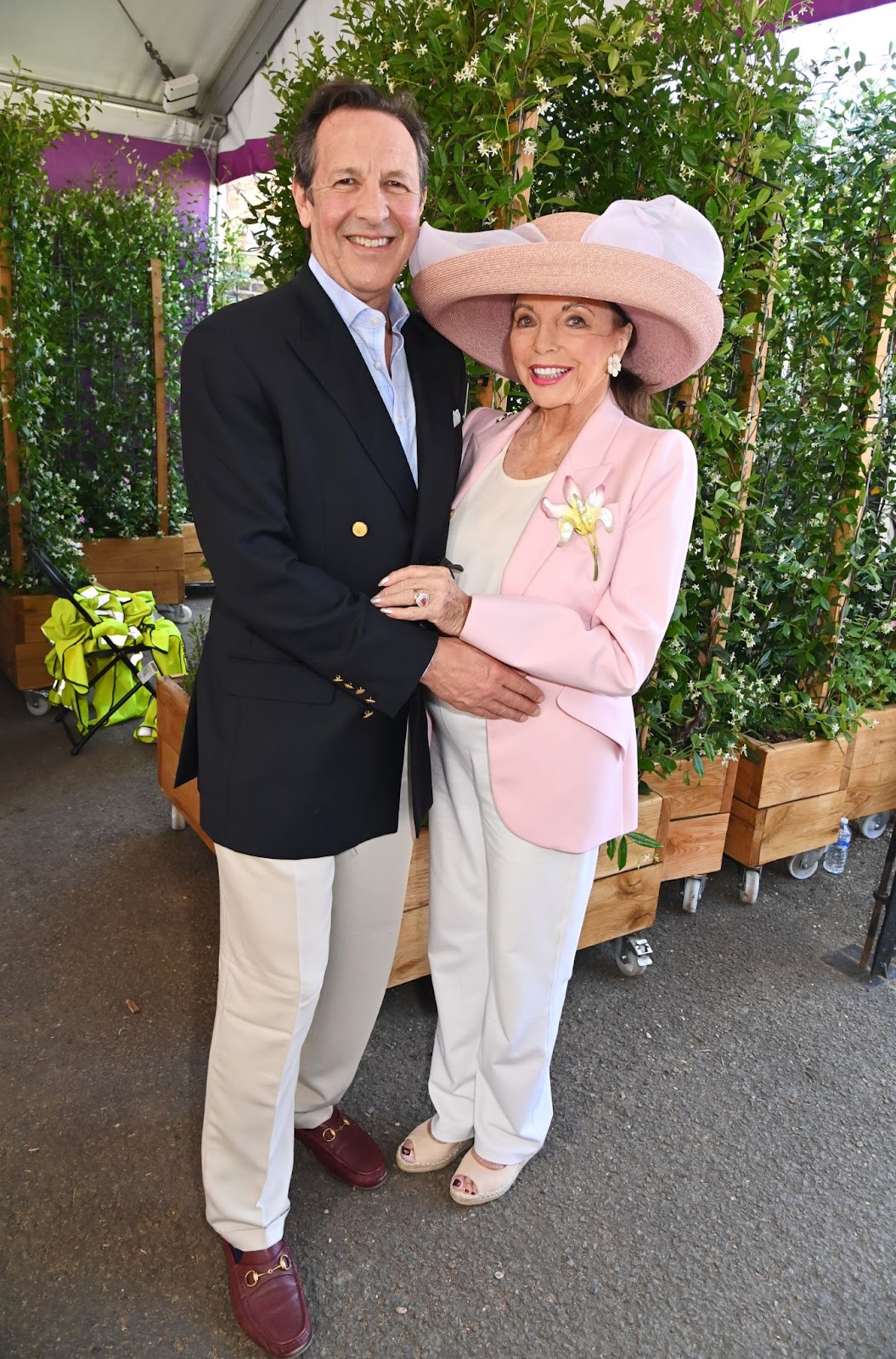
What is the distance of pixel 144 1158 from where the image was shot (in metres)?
2.06

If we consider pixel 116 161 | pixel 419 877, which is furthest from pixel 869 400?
pixel 116 161

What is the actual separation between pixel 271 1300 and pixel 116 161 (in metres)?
8.32

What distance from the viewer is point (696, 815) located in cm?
302

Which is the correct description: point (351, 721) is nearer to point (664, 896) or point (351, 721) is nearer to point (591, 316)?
point (591, 316)

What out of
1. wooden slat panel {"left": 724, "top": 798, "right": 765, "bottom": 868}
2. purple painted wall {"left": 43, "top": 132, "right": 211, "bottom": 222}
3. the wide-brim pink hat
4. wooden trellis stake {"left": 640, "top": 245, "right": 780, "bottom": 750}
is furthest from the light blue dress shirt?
purple painted wall {"left": 43, "top": 132, "right": 211, "bottom": 222}

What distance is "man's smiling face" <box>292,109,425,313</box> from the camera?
149cm

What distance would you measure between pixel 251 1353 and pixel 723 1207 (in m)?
0.97

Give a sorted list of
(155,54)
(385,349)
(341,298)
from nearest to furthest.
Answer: (341,298) → (385,349) → (155,54)

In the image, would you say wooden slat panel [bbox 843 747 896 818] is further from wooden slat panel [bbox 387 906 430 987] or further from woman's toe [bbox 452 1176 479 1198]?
woman's toe [bbox 452 1176 479 1198]

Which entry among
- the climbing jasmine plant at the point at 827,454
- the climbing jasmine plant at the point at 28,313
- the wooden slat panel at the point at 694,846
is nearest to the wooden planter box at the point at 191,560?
the climbing jasmine plant at the point at 28,313

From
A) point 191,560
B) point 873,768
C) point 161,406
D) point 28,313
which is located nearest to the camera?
point 873,768

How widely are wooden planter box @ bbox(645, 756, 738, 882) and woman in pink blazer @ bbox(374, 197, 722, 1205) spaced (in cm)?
115

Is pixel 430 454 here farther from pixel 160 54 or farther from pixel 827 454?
pixel 160 54

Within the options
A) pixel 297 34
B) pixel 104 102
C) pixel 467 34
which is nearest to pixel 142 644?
pixel 467 34
